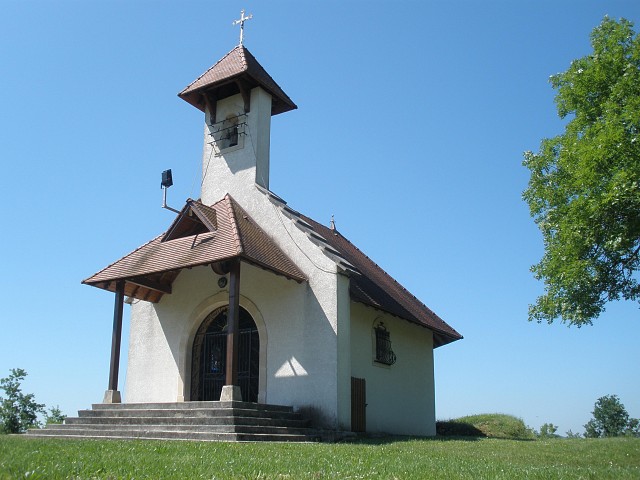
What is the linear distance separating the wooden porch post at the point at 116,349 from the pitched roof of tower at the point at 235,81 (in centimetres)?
706

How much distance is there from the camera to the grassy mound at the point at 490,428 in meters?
23.5

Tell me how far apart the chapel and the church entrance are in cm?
3

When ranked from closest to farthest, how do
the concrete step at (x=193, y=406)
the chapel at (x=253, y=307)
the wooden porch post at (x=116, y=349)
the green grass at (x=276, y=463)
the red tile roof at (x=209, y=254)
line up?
the green grass at (x=276, y=463) < the concrete step at (x=193, y=406) < the red tile roof at (x=209, y=254) < the chapel at (x=253, y=307) < the wooden porch post at (x=116, y=349)

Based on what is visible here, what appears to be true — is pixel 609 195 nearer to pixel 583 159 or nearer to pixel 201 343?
pixel 583 159

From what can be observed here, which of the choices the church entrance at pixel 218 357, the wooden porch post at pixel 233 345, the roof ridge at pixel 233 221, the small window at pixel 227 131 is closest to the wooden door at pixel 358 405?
the church entrance at pixel 218 357

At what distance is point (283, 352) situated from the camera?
15789 millimetres

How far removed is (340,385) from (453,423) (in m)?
11.1

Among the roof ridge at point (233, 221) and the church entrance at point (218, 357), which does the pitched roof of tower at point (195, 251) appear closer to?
the roof ridge at point (233, 221)

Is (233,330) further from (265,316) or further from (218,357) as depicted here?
(218,357)

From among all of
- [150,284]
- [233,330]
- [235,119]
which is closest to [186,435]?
[233,330]

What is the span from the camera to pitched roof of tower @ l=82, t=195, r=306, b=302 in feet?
48.2

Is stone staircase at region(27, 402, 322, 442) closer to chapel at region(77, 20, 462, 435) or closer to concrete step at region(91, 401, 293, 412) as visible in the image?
concrete step at region(91, 401, 293, 412)

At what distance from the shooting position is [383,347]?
1819 centimetres

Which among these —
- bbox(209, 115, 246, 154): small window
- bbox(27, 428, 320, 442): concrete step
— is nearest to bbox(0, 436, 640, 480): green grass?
bbox(27, 428, 320, 442): concrete step
